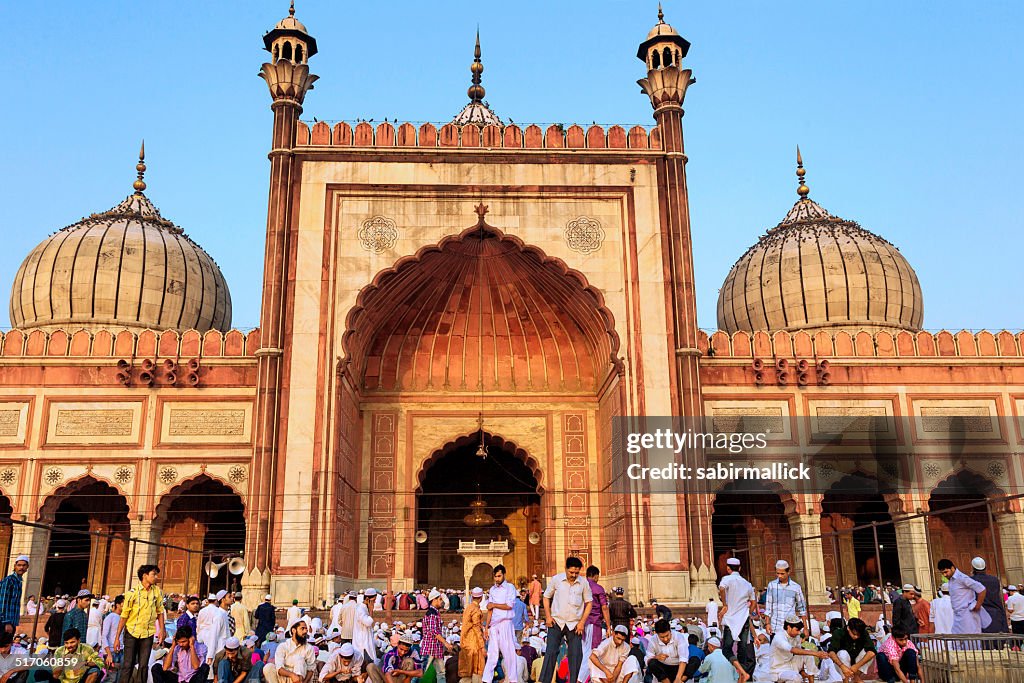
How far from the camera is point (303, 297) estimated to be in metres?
15.9

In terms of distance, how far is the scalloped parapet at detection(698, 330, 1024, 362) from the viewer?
17234 mm

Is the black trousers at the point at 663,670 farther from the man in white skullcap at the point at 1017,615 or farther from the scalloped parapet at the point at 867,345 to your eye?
the scalloped parapet at the point at 867,345

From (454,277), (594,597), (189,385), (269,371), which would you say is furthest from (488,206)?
(594,597)

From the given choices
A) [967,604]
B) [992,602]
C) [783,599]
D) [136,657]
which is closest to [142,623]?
[136,657]

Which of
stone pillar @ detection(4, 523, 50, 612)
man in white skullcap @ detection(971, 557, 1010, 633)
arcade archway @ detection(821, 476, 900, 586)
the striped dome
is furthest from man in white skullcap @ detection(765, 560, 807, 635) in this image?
the striped dome

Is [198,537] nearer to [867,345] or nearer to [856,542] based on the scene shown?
[867,345]

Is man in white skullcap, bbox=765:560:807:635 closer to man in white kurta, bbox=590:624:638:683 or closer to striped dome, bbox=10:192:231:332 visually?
man in white kurta, bbox=590:624:638:683

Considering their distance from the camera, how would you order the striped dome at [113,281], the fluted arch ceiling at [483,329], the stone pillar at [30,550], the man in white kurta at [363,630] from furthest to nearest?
A: the striped dome at [113,281]
the fluted arch ceiling at [483,329]
the stone pillar at [30,550]
the man in white kurta at [363,630]

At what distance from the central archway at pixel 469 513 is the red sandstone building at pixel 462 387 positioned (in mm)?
741

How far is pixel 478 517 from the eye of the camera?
19.8 metres

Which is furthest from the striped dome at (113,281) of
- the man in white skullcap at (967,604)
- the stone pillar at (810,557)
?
the man in white skullcap at (967,604)

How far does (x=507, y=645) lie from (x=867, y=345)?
12.3 m

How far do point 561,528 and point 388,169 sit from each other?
7914 millimetres

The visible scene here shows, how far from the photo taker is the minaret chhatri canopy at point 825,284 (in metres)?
21.4
